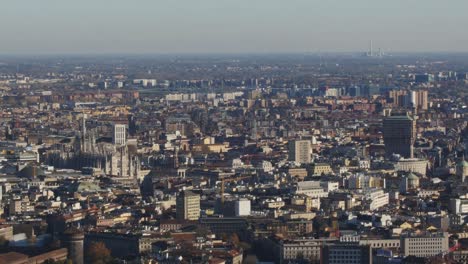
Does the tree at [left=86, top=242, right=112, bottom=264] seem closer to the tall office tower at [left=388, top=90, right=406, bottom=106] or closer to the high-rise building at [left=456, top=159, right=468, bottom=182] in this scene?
the high-rise building at [left=456, top=159, right=468, bottom=182]

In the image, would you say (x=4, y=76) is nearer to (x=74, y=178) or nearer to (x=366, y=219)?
(x=74, y=178)

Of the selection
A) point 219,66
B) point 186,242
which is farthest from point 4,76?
point 186,242

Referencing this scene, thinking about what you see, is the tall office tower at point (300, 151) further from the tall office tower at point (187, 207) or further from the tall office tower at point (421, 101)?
the tall office tower at point (421, 101)

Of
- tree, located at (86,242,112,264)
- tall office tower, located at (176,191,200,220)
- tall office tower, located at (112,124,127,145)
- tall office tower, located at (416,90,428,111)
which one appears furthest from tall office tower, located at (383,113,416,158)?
tree, located at (86,242,112,264)

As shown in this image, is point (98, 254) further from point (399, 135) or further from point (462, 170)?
point (399, 135)

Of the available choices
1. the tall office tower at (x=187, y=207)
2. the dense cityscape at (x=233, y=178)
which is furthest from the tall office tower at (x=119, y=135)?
the tall office tower at (x=187, y=207)
